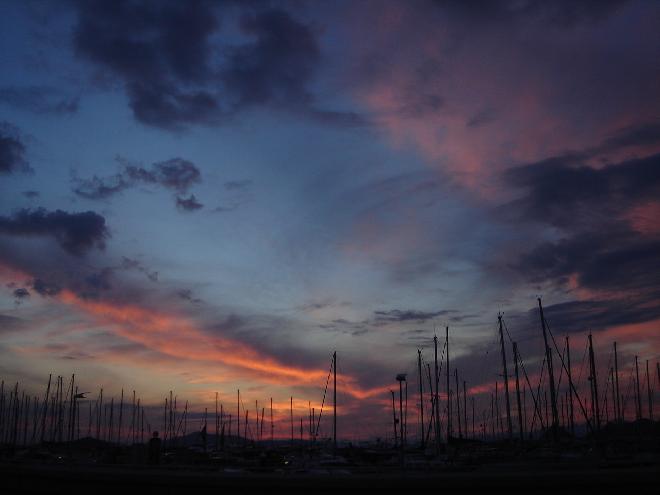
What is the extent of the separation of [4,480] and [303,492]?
4.76m

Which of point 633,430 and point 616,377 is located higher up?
point 616,377

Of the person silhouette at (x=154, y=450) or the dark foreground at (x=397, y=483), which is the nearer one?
the dark foreground at (x=397, y=483)

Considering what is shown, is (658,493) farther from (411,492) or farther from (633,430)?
(633,430)

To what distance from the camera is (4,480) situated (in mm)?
7887

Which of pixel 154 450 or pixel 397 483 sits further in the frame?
pixel 154 450

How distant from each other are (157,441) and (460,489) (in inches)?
372

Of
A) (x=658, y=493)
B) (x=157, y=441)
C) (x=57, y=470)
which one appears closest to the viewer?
(x=658, y=493)

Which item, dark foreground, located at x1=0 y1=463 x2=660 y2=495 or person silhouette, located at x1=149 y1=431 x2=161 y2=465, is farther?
person silhouette, located at x1=149 y1=431 x2=161 y2=465

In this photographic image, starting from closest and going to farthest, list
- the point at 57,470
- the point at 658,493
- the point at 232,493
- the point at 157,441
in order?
the point at 658,493, the point at 232,493, the point at 57,470, the point at 157,441

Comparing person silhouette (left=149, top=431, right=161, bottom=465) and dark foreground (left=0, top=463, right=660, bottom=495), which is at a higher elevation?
dark foreground (left=0, top=463, right=660, bottom=495)

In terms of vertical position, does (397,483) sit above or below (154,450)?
above

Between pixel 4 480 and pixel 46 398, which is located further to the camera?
pixel 46 398

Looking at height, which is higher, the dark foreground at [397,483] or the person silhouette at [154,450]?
the dark foreground at [397,483]

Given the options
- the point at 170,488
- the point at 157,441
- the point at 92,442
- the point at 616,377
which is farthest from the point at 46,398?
the point at 170,488
